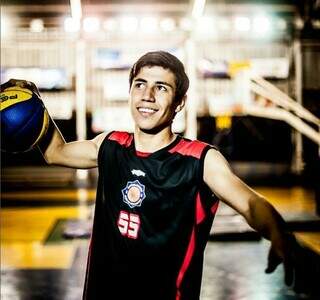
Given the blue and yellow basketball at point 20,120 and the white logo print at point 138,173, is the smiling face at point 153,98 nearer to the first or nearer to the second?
the white logo print at point 138,173

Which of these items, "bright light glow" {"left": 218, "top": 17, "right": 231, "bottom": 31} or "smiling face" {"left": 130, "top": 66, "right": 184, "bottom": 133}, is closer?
"smiling face" {"left": 130, "top": 66, "right": 184, "bottom": 133}

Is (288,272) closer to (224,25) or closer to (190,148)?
(190,148)

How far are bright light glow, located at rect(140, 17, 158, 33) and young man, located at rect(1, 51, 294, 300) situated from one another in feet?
30.3

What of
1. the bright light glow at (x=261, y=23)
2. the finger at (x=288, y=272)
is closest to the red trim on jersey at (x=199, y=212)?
the finger at (x=288, y=272)

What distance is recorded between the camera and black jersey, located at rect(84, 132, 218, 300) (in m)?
2.69

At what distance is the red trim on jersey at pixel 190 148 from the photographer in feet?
8.95

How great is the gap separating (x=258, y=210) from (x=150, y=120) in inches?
26.8

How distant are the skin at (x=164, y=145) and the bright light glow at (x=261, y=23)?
10.5 meters

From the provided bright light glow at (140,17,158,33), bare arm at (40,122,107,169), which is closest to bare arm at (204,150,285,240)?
bare arm at (40,122,107,169)

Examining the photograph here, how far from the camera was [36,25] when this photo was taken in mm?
12805

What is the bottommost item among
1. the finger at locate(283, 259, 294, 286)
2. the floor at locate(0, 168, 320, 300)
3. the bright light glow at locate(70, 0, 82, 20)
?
the floor at locate(0, 168, 320, 300)

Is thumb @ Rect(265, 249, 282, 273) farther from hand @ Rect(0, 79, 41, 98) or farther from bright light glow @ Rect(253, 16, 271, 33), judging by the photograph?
bright light glow @ Rect(253, 16, 271, 33)

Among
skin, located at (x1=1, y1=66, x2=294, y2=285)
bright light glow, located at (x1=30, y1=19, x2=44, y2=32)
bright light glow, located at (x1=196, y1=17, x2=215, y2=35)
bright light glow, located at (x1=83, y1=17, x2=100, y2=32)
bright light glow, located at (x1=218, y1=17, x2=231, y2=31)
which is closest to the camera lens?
skin, located at (x1=1, y1=66, x2=294, y2=285)

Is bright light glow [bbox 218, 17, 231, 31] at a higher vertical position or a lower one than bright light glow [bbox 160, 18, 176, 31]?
higher
